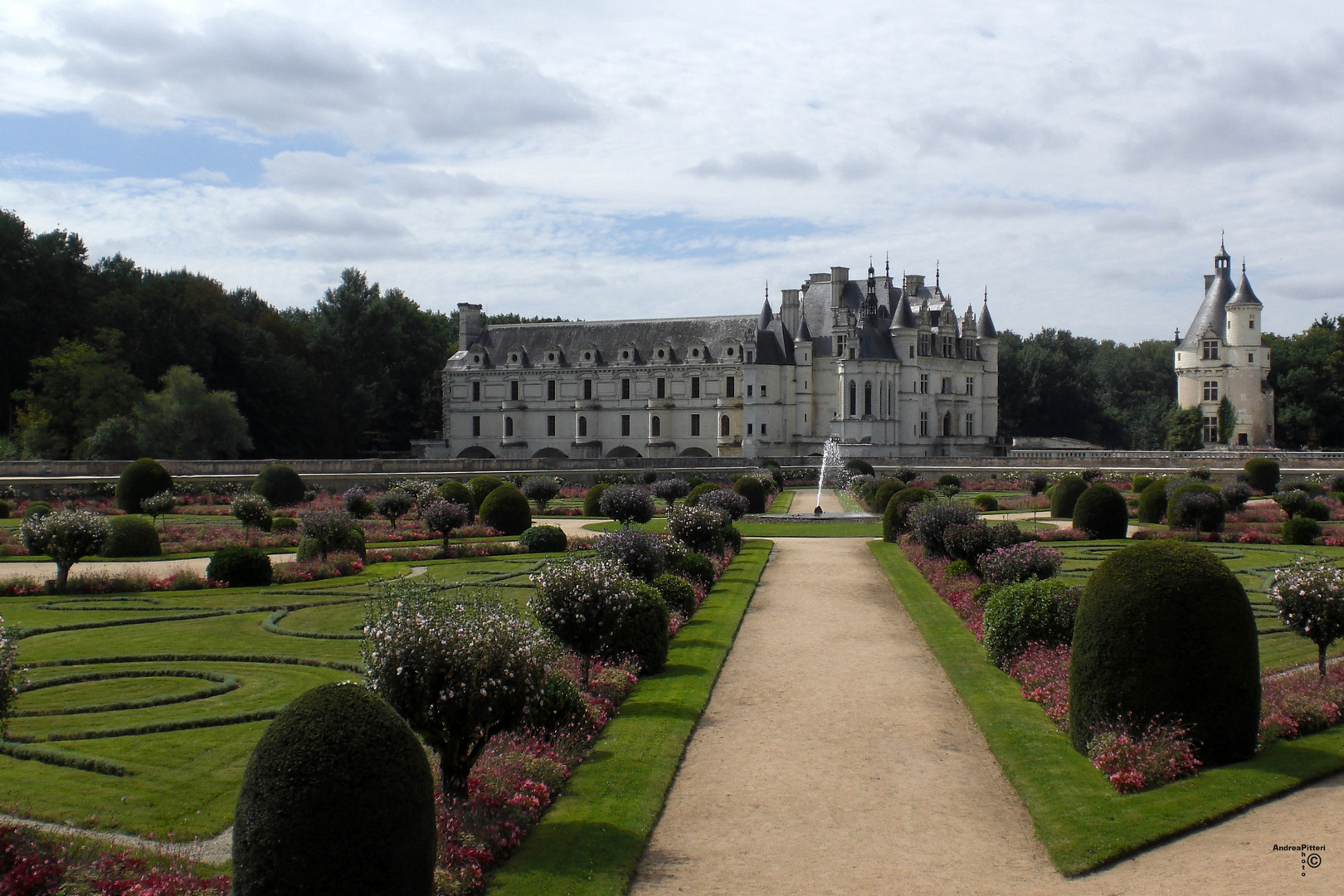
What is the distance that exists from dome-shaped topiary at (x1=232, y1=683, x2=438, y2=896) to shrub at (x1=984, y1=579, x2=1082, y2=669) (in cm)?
824

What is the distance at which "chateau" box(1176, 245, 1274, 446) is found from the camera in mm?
63188

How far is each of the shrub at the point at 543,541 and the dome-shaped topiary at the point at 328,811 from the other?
17.6 m

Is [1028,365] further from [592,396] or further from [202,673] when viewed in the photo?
[202,673]

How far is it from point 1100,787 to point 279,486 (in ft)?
93.4

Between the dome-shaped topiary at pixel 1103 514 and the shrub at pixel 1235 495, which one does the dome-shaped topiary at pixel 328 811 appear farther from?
the shrub at pixel 1235 495

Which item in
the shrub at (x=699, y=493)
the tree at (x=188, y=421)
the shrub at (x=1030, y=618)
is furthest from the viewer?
the tree at (x=188, y=421)

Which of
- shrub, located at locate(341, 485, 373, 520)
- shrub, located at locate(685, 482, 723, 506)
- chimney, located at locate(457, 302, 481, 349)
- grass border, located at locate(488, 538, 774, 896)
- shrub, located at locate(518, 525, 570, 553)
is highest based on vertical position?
chimney, located at locate(457, 302, 481, 349)

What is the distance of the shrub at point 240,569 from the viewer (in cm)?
1856

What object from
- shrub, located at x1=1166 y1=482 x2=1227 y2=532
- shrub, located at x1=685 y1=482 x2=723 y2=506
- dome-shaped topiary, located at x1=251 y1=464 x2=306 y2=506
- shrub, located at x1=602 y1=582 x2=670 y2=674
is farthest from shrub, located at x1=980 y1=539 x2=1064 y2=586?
dome-shaped topiary, located at x1=251 y1=464 x2=306 y2=506

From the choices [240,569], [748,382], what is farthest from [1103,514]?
[748,382]

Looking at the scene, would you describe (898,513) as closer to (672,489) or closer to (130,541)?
(672,489)

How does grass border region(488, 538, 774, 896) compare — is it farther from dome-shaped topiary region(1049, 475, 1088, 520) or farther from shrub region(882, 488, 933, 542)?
dome-shaped topiary region(1049, 475, 1088, 520)

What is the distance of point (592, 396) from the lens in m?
70.0

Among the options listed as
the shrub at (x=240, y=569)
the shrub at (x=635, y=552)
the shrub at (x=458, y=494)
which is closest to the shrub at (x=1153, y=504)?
the shrub at (x=458, y=494)
